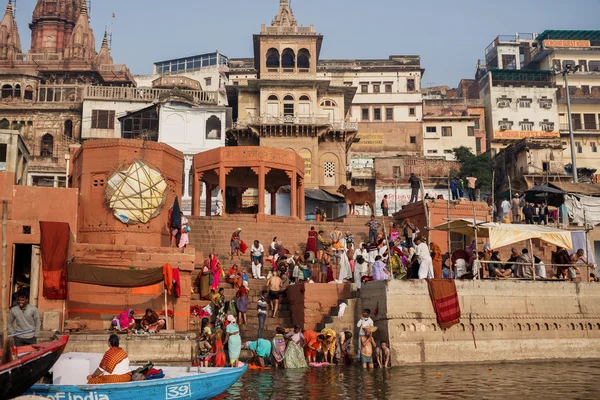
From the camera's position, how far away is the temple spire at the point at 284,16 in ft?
152

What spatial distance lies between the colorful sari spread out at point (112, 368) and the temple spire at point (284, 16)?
3974cm

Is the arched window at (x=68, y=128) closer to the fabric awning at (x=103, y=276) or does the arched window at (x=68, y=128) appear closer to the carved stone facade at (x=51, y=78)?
the carved stone facade at (x=51, y=78)

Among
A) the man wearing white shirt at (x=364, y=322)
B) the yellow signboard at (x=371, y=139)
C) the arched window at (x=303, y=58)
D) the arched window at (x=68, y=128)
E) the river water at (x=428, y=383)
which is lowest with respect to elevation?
the river water at (x=428, y=383)

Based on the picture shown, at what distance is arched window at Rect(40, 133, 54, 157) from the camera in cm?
4228

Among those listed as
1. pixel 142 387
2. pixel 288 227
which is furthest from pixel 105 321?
pixel 288 227

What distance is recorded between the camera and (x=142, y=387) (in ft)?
29.5

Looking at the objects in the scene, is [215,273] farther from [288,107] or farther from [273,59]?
[273,59]

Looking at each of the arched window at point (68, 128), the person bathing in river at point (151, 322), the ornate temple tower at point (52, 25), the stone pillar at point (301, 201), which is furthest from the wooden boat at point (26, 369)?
the ornate temple tower at point (52, 25)

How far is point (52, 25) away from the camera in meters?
54.2

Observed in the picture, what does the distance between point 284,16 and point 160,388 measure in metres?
40.9

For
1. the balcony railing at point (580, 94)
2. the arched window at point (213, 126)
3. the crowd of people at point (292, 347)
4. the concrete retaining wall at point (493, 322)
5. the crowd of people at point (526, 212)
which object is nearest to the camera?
the crowd of people at point (292, 347)

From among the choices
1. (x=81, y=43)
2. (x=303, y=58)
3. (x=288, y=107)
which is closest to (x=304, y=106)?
(x=288, y=107)

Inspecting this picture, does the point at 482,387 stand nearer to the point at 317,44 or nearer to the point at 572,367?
the point at 572,367

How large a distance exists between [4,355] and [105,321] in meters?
5.99
